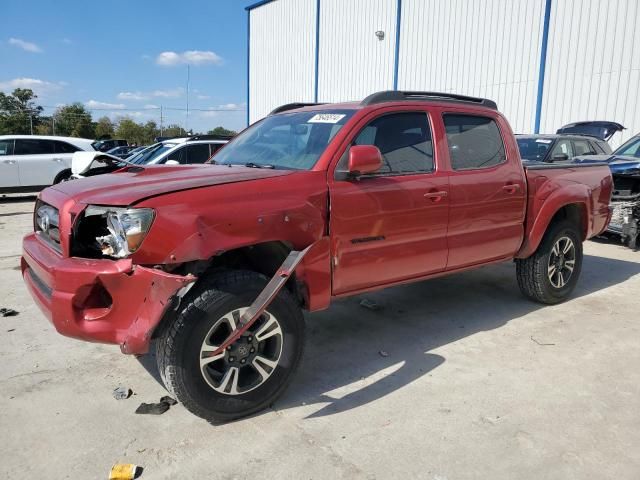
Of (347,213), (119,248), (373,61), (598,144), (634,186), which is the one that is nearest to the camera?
(119,248)

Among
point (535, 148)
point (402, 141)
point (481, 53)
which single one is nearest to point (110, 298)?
point (402, 141)

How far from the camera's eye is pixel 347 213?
3295 millimetres

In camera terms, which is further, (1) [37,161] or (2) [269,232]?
(1) [37,161]

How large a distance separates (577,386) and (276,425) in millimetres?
2050

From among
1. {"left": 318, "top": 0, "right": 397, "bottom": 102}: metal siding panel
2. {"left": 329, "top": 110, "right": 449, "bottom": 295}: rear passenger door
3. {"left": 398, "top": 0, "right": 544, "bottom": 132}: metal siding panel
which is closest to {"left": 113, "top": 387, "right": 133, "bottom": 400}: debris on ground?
{"left": 329, "top": 110, "right": 449, "bottom": 295}: rear passenger door

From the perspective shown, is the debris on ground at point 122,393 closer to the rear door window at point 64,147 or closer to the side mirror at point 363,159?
the side mirror at point 363,159

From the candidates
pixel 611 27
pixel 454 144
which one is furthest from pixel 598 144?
pixel 454 144

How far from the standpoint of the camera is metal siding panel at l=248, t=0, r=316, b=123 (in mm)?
22562

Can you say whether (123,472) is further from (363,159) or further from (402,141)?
(402,141)

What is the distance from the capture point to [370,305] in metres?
4.98

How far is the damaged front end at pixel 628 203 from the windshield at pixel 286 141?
19.2ft

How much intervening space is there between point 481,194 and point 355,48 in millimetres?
17463

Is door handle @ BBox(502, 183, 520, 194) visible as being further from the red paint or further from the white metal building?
the white metal building

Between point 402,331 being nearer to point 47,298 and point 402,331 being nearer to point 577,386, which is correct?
point 577,386
